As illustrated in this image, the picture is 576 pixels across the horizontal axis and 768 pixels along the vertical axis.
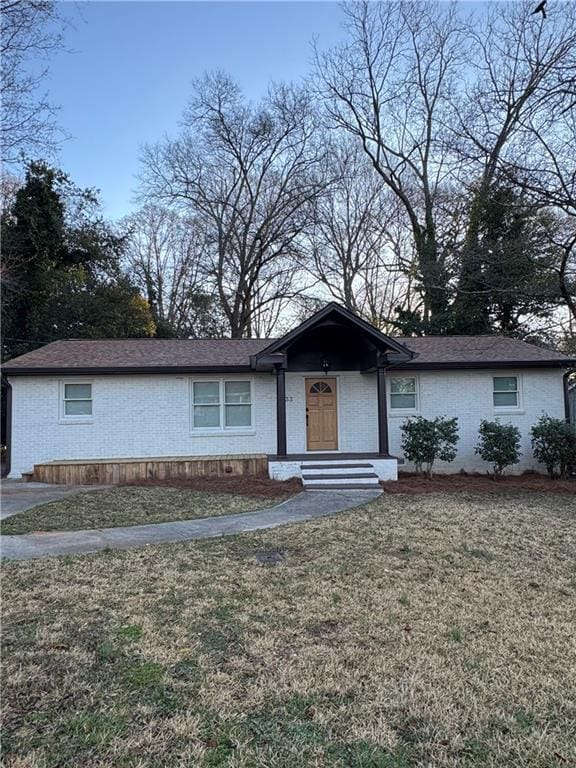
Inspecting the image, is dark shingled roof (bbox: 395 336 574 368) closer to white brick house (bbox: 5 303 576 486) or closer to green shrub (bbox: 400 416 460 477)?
white brick house (bbox: 5 303 576 486)

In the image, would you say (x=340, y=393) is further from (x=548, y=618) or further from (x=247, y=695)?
(x=247, y=695)

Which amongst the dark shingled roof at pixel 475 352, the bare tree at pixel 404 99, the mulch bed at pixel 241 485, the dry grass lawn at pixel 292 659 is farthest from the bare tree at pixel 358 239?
the dry grass lawn at pixel 292 659

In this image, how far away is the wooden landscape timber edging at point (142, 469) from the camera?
11.7 metres

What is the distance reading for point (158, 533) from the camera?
22.4 ft

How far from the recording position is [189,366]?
13070 millimetres

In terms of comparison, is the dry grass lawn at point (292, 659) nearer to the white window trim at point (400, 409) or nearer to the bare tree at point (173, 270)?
the white window trim at point (400, 409)

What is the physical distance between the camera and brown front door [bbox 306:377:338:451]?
1368 cm

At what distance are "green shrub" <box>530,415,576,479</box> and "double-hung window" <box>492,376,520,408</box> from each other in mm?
982

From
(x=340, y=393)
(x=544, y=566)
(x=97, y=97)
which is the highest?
(x=97, y=97)

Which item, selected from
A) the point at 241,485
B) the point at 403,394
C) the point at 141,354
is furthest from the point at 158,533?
the point at 403,394

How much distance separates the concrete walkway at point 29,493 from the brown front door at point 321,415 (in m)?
5.53

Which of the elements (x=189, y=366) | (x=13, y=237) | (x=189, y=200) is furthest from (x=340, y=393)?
(x=189, y=200)

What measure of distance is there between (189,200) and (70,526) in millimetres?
23475

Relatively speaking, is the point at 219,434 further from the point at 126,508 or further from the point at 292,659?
the point at 292,659
